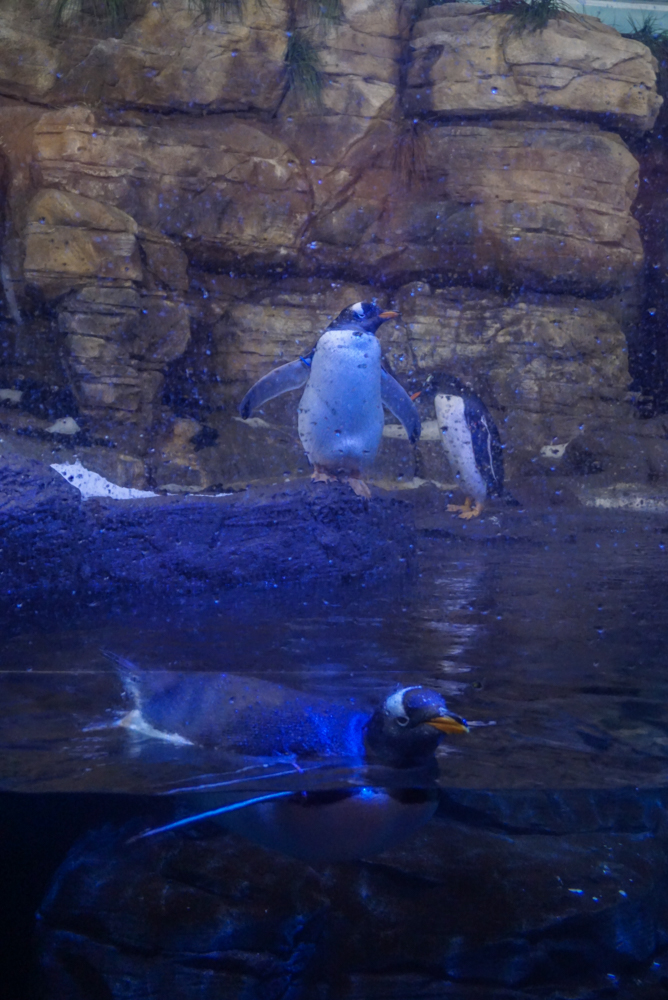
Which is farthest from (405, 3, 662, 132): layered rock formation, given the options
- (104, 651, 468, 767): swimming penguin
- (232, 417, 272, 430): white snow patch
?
(104, 651, 468, 767): swimming penguin

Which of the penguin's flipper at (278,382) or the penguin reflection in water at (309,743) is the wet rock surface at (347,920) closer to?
the penguin reflection in water at (309,743)

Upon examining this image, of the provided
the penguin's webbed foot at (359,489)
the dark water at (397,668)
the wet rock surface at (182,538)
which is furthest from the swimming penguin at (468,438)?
the dark water at (397,668)

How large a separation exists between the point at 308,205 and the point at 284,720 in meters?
7.56

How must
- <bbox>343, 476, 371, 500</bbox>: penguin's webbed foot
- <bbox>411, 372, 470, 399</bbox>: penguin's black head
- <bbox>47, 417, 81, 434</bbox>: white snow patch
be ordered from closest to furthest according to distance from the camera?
<bbox>343, 476, 371, 500</bbox>: penguin's webbed foot
<bbox>47, 417, 81, 434</bbox>: white snow patch
<bbox>411, 372, 470, 399</bbox>: penguin's black head

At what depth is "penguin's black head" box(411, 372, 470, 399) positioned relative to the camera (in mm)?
7605

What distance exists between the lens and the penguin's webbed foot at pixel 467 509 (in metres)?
6.15

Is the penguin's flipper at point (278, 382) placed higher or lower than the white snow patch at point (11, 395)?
higher

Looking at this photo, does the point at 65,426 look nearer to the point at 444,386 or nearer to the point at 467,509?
the point at 444,386

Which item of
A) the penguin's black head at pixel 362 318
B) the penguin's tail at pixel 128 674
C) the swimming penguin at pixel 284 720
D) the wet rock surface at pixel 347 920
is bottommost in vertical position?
the wet rock surface at pixel 347 920

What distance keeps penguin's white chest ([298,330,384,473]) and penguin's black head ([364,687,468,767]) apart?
3.46m

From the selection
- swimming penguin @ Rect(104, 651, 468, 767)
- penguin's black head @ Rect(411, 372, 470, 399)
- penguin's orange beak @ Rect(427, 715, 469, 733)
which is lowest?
penguin's black head @ Rect(411, 372, 470, 399)

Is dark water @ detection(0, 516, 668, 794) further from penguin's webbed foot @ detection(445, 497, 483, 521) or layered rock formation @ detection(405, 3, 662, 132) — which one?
layered rock formation @ detection(405, 3, 662, 132)

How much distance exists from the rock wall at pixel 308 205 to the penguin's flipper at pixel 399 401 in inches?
91.9

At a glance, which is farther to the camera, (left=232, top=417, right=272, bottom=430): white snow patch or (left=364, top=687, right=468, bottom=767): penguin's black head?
(left=232, top=417, right=272, bottom=430): white snow patch
